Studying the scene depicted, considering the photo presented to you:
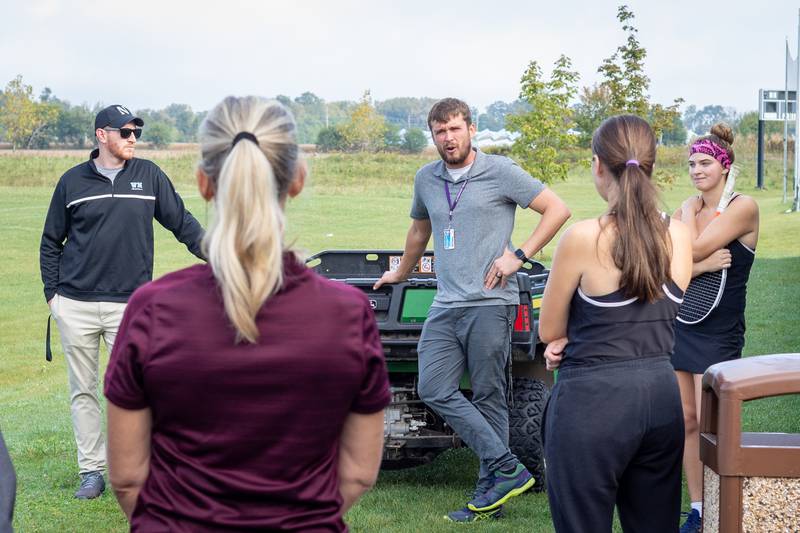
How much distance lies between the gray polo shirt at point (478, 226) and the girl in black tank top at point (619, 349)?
2094 mm

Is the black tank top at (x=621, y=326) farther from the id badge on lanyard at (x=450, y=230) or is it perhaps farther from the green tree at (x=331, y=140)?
the green tree at (x=331, y=140)

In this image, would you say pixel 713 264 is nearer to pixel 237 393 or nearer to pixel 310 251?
pixel 237 393

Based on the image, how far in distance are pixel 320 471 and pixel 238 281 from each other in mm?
479

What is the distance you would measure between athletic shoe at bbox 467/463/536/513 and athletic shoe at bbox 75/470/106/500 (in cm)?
230

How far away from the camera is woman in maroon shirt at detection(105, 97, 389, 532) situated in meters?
2.20

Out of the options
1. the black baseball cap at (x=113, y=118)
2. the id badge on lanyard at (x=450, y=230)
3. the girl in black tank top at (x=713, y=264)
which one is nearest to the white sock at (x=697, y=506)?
the girl in black tank top at (x=713, y=264)

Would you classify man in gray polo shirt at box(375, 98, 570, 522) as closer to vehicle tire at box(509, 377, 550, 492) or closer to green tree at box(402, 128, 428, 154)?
vehicle tire at box(509, 377, 550, 492)

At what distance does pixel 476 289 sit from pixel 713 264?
4.02 feet

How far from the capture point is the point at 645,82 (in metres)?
27.8

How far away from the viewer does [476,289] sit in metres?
5.72

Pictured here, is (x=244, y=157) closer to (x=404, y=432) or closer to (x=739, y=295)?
(x=739, y=295)

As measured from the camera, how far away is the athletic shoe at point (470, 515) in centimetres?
586

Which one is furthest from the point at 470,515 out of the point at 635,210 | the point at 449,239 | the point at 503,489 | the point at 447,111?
the point at 635,210

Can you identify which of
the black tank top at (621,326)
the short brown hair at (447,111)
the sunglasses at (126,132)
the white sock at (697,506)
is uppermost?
the short brown hair at (447,111)
